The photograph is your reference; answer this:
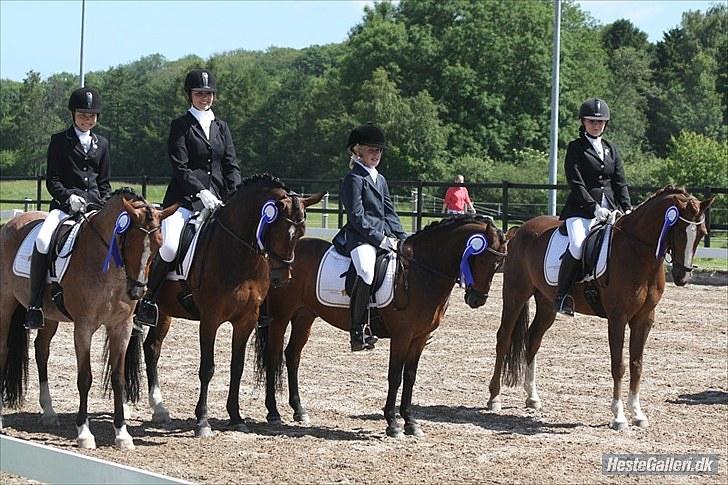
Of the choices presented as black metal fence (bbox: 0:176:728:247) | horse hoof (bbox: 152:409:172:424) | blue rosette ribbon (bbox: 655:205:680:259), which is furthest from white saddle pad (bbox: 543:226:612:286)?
black metal fence (bbox: 0:176:728:247)

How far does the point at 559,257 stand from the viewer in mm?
9953

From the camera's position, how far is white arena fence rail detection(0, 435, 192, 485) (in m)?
5.02

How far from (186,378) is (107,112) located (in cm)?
6311

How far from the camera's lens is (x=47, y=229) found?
834 centimetres

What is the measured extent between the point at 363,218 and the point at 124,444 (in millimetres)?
2507

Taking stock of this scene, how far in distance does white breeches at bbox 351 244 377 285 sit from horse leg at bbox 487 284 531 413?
2031 mm

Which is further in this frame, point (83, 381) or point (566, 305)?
point (566, 305)

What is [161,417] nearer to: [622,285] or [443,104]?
[622,285]

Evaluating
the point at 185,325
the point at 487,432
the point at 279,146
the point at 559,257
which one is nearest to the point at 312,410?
the point at 487,432

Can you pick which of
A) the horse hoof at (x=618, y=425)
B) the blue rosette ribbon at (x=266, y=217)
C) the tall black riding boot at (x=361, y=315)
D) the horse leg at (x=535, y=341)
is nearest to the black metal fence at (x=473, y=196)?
the horse leg at (x=535, y=341)

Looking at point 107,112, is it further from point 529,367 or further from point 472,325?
point 529,367

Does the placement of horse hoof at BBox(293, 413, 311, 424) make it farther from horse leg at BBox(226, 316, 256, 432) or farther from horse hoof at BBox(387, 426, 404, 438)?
horse hoof at BBox(387, 426, 404, 438)

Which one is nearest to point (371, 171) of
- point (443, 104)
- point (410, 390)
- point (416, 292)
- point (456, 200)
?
point (416, 292)

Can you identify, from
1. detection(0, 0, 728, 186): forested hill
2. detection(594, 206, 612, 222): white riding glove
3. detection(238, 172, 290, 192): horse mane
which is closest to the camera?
detection(238, 172, 290, 192): horse mane
